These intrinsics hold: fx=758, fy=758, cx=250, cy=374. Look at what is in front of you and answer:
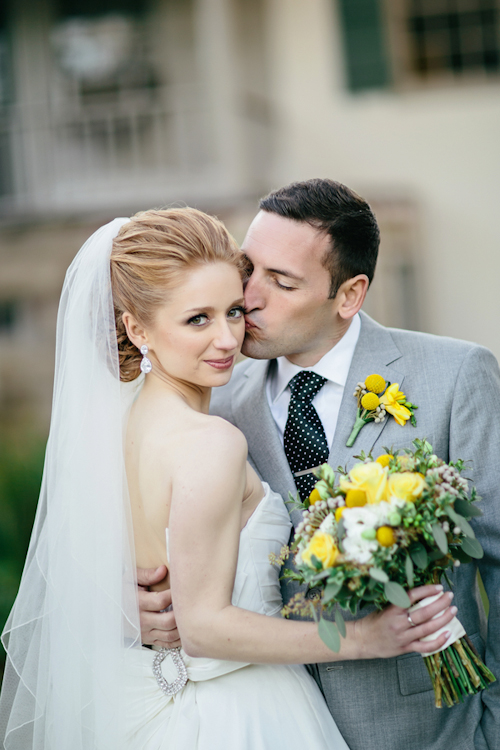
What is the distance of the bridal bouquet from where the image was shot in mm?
2027

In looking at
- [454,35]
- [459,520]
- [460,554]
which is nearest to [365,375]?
[460,554]

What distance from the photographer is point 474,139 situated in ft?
31.1

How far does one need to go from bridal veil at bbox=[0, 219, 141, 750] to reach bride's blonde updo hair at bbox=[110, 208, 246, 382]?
0.06m

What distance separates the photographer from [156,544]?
8.27 feet

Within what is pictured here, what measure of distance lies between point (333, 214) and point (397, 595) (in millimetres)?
1579

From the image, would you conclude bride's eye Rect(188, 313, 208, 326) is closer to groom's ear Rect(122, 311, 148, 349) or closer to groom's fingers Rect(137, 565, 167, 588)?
groom's ear Rect(122, 311, 148, 349)

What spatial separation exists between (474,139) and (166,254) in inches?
316

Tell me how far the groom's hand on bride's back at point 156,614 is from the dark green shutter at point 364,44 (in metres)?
8.31

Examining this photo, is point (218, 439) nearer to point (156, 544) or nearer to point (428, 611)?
point (156, 544)

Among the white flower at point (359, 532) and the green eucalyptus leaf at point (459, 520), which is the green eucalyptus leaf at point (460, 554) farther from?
the white flower at point (359, 532)

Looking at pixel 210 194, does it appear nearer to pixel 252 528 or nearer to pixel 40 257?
pixel 40 257

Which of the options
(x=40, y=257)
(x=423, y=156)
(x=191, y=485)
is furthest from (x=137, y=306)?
(x=423, y=156)

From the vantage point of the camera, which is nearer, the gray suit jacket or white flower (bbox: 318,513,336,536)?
white flower (bbox: 318,513,336,536)

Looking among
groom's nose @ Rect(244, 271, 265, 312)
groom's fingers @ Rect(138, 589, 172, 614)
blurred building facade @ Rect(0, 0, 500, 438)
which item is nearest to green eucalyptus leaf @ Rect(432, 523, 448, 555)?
groom's fingers @ Rect(138, 589, 172, 614)
